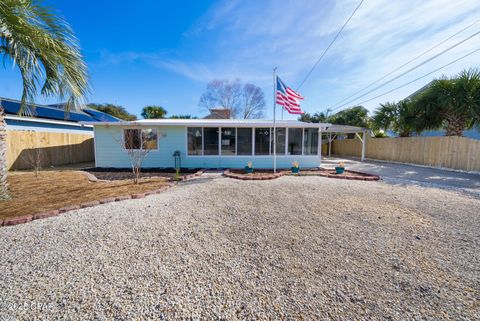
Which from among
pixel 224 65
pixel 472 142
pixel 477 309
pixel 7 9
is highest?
pixel 224 65

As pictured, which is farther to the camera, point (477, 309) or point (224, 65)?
point (224, 65)

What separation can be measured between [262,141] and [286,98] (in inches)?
104

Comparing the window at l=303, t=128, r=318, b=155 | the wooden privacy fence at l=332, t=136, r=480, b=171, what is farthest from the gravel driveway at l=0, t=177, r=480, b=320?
the wooden privacy fence at l=332, t=136, r=480, b=171

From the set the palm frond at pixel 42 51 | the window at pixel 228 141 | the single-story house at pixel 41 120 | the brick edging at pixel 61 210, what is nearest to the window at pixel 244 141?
the window at pixel 228 141

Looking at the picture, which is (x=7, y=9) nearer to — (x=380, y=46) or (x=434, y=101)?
(x=380, y=46)

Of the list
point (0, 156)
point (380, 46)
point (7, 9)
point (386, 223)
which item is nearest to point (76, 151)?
point (0, 156)

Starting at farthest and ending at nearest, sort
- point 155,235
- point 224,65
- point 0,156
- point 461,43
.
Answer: point 224,65 → point 461,43 → point 0,156 → point 155,235

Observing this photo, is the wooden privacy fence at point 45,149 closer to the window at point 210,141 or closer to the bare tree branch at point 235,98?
the window at point 210,141

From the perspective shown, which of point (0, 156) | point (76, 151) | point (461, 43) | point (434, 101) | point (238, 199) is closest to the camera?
point (0, 156)

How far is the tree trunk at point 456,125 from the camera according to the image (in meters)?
10.6

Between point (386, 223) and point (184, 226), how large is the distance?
3844 mm

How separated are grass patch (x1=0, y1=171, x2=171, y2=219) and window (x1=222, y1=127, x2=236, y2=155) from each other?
384 centimetres

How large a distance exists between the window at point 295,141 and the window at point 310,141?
0.27 meters

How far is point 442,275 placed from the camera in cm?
221
